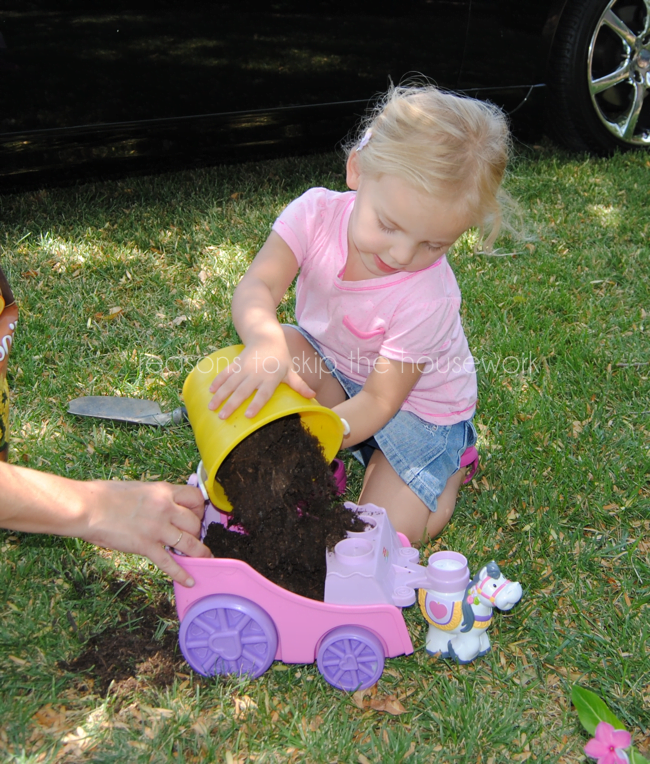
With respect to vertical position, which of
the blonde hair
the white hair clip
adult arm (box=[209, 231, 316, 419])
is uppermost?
the blonde hair

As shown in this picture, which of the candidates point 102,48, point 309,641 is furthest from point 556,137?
point 309,641

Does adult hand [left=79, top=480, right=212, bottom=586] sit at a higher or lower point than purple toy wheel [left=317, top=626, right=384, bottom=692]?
higher

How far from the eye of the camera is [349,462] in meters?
2.54

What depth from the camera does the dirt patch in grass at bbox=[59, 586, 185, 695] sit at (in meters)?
1.70

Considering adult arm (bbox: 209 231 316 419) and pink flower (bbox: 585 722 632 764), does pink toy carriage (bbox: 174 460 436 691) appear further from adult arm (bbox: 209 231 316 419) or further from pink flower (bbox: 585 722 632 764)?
pink flower (bbox: 585 722 632 764)

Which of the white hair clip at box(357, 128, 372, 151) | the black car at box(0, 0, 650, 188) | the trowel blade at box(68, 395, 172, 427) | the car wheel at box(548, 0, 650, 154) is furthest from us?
the car wheel at box(548, 0, 650, 154)

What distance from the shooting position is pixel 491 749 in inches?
62.9

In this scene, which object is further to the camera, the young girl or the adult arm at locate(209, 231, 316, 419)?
the young girl

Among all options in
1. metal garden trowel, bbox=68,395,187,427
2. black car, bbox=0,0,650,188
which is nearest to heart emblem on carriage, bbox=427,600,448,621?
metal garden trowel, bbox=68,395,187,427

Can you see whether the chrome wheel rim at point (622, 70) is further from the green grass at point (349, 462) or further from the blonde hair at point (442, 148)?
the blonde hair at point (442, 148)

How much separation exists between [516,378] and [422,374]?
0.71m

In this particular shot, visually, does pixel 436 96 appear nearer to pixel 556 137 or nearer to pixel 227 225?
pixel 227 225

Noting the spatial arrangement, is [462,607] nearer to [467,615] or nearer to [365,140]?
[467,615]

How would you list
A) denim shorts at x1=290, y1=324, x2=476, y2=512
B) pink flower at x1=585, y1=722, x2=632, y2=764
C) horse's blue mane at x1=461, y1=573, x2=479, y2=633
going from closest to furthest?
1. pink flower at x1=585, y1=722, x2=632, y2=764
2. horse's blue mane at x1=461, y1=573, x2=479, y2=633
3. denim shorts at x1=290, y1=324, x2=476, y2=512
